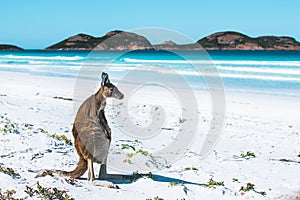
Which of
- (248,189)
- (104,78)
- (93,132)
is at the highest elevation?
(104,78)

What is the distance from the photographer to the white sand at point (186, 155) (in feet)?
18.0

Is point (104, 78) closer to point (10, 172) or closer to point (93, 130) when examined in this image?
point (93, 130)

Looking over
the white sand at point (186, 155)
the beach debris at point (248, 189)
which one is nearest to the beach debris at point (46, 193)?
the white sand at point (186, 155)

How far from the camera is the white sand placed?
5.48 meters

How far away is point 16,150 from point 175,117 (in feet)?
17.8

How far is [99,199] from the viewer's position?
5051 millimetres

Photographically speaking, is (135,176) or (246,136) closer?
(135,176)

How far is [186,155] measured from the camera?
26.0 feet

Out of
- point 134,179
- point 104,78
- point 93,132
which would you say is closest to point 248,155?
point 134,179

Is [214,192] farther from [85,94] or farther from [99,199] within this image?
[85,94]

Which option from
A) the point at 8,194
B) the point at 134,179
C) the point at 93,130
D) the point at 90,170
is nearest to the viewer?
the point at 8,194

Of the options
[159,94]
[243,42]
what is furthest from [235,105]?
[243,42]

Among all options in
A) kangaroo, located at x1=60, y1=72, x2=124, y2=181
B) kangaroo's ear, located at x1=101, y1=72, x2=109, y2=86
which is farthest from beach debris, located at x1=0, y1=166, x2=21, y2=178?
kangaroo's ear, located at x1=101, y1=72, x2=109, y2=86

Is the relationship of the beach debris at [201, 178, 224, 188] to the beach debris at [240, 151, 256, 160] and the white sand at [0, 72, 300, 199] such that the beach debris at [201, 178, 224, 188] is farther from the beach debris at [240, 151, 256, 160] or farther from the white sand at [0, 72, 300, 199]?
the beach debris at [240, 151, 256, 160]
